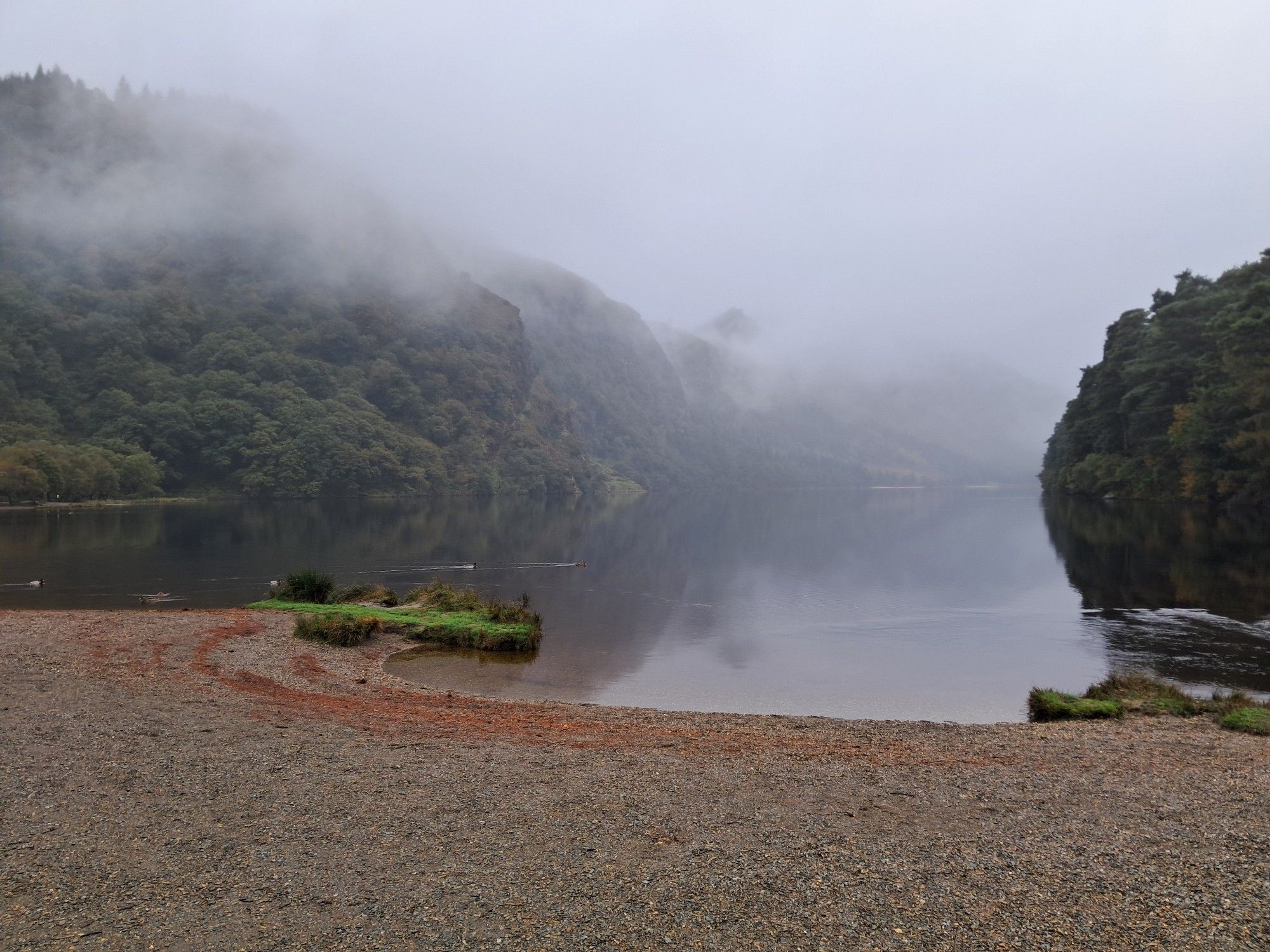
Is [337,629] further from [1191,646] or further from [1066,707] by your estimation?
[1191,646]

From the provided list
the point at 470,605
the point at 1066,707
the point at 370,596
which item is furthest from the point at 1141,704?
the point at 370,596

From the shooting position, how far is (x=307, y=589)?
2438cm

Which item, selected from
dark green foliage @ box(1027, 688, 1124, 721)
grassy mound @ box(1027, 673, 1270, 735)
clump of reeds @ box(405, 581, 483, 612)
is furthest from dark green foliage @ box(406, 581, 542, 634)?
grassy mound @ box(1027, 673, 1270, 735)

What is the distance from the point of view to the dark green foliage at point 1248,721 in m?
11.7

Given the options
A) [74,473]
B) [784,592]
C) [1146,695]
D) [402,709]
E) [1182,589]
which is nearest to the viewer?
[402,709]

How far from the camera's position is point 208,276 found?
161500mm

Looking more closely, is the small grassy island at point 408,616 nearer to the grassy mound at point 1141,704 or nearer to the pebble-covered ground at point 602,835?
the pebble-covered ground at point 602,835

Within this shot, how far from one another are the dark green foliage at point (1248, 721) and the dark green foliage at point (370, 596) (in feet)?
64.1

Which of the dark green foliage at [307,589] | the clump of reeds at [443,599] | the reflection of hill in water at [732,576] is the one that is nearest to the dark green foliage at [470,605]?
the clump of reeds at [443,599]

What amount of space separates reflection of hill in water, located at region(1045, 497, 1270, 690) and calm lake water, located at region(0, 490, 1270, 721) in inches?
4.8

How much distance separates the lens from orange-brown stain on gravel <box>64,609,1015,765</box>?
10562 mm

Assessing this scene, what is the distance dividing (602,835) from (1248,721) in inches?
423

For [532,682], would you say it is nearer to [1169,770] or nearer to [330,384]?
[1169,770]

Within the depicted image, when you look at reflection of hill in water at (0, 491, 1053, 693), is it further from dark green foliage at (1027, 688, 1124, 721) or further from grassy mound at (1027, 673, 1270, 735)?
grassy mound at (1027, 673, 1270, 735)
